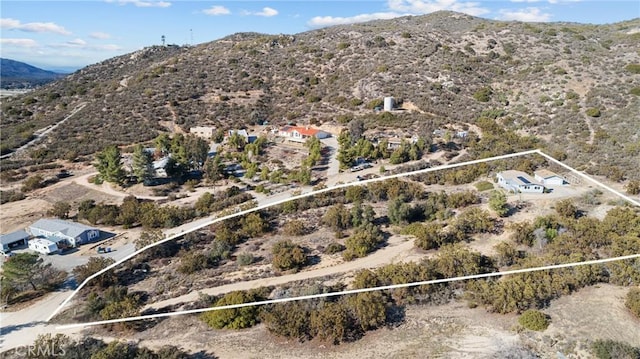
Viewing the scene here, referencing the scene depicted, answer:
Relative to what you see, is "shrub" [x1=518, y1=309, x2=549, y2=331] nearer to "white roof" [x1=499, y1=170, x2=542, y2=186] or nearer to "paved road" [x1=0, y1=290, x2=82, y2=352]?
"white roof" [x1=499, y1=170, x2=542, y2=186]

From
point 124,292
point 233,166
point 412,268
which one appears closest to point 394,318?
point 412,268

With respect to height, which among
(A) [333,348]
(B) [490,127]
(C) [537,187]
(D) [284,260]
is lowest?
(A) [333,348]

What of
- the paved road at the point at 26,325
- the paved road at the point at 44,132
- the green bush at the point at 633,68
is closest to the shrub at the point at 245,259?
the paved road at the point at 26,325

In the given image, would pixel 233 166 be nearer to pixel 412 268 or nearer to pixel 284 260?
pixel 284 260

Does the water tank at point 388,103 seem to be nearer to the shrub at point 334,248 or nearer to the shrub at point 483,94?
the shrub at point 483,94

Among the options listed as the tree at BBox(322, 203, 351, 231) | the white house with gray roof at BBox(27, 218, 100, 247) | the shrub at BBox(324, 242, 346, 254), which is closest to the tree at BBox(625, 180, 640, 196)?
the tree at BBox(322, 203, 351, 231)

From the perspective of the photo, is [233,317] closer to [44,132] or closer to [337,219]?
[337,219]
